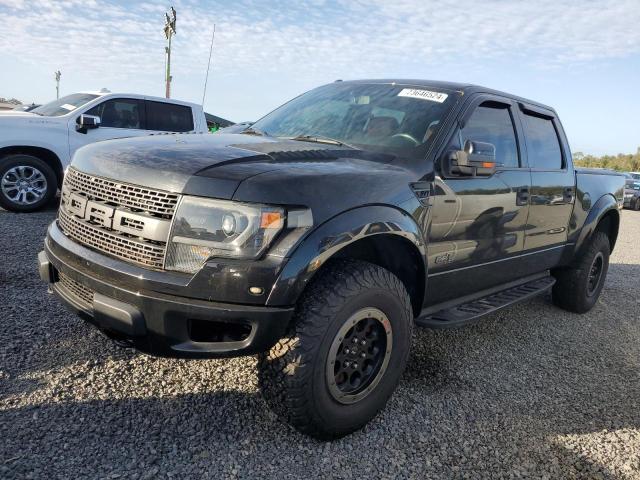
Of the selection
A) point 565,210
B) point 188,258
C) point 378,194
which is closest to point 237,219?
point 188,258

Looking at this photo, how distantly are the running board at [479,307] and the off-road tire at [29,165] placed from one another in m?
6.21

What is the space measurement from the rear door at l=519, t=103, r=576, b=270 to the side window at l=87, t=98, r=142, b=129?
618 cm

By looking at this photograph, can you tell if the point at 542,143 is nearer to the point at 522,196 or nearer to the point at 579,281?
the point at 522,196

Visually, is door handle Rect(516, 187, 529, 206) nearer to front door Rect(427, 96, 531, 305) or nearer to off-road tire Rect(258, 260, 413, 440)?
front door Rect(427, 96, 531, 305)

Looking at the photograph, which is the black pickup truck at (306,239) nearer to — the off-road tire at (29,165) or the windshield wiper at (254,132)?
the windshield wiper at (254,132)

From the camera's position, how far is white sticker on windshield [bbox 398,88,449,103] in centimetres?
334

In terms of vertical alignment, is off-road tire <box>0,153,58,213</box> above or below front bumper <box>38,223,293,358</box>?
below

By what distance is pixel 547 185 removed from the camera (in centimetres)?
405

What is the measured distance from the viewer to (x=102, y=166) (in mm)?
2420

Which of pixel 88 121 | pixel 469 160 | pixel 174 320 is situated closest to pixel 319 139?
pixel 469 160

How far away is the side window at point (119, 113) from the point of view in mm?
7930

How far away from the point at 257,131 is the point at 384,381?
6.18 ft

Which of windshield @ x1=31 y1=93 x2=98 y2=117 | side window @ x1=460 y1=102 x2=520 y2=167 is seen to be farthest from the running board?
windshield @ x1=31 y1=93 x2=98 y2=117

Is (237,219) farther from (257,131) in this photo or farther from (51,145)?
(51,145)
